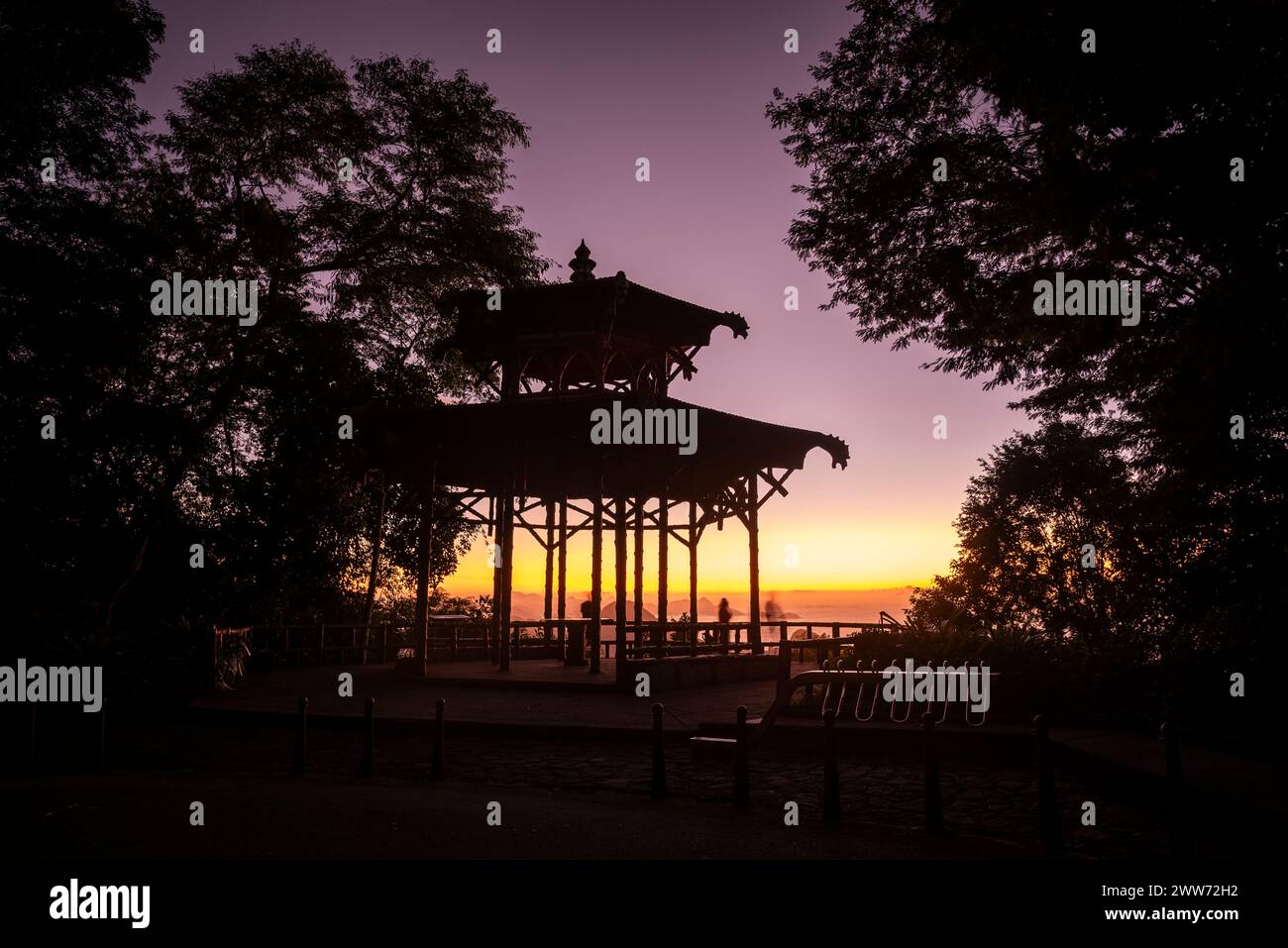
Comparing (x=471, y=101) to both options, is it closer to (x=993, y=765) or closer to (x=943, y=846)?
(x=993, y=765)

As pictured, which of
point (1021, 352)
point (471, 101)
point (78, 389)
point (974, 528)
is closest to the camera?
point (1021, 352)

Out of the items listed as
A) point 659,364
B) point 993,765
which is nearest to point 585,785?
point 993,765

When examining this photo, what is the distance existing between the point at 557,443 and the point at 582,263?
15.8ft

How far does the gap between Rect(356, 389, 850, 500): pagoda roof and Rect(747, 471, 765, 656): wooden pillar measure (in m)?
0.47

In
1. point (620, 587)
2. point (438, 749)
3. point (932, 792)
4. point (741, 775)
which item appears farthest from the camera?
point (620, 587)

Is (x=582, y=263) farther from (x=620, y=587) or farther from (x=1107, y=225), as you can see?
(x=1107, y=225)

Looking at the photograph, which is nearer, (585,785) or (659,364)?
(585,785)

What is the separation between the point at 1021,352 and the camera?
16.8m

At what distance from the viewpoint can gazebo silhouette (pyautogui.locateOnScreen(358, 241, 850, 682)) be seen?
19.9 m

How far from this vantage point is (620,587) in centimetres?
1870

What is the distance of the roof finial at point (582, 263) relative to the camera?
21.3 metres

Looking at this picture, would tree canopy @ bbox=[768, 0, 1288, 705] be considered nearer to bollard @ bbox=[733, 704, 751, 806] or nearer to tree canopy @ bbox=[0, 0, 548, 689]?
bollard @ bbox=[733, 704, 751, 806]

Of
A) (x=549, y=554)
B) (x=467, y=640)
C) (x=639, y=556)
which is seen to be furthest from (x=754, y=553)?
(x=467, y=640)

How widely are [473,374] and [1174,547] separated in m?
20.6
